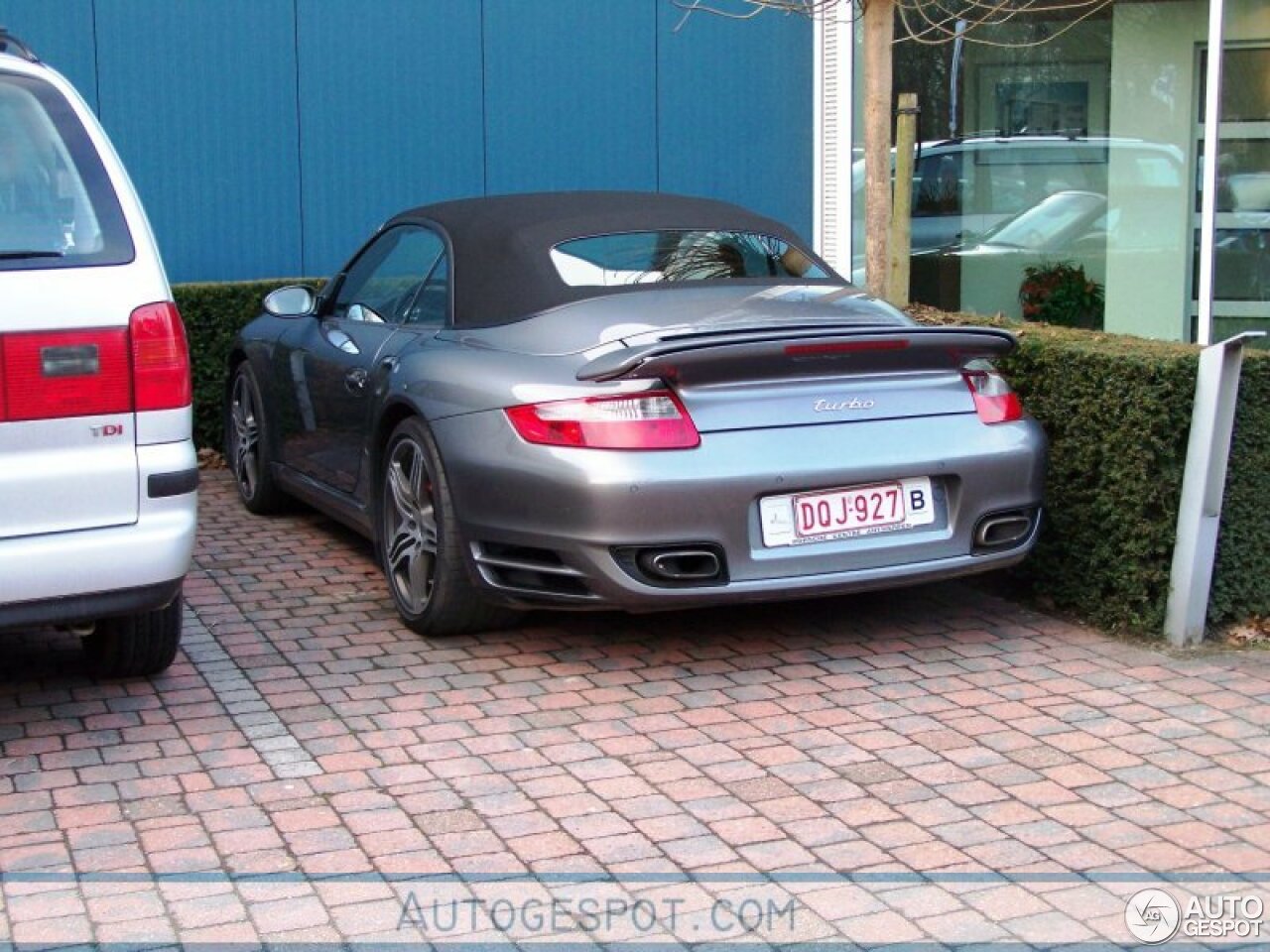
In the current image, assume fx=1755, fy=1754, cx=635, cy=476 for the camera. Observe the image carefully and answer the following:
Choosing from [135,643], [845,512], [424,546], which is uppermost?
[845,512]

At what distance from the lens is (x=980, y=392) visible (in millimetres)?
5660


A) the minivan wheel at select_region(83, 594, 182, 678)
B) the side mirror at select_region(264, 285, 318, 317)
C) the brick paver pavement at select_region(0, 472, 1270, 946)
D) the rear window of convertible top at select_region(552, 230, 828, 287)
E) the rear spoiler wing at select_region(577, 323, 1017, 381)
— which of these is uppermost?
the rear window of convertible top at select_region(552, 230, 828, 287)

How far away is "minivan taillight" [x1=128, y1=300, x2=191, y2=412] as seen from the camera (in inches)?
182

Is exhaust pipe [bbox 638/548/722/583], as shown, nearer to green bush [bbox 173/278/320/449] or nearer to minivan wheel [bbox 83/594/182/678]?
minivan wheel [bbox 83/594/182/678]

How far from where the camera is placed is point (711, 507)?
202 inches

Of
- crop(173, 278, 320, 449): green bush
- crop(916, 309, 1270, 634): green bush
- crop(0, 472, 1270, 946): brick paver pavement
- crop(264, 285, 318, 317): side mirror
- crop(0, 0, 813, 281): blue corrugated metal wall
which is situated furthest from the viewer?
crop(0, 0, 813, 281): blue corrugated metal wall

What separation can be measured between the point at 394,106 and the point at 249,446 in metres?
3.52

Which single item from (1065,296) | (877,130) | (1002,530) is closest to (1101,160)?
(1065,296)

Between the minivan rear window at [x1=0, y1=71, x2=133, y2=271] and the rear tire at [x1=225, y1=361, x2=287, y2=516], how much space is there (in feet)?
9.44

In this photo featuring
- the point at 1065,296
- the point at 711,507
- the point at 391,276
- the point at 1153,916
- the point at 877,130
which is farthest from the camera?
the point at 1065,296

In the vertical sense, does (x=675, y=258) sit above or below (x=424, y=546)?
above

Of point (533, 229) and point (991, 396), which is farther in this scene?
point (533, 229)

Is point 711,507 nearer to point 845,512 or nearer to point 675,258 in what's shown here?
point 845,512

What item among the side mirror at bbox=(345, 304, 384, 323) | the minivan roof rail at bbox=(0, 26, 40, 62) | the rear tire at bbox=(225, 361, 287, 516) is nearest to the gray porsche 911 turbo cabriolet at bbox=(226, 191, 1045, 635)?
the side mirror at bbox=(345, 304, 384, 323)
